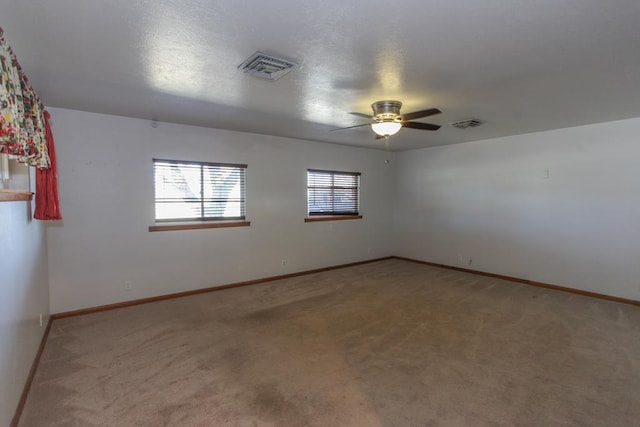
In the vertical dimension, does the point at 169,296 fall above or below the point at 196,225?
below

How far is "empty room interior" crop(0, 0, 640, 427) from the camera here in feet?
6.49

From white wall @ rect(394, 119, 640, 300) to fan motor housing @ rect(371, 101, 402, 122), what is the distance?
3133 mm

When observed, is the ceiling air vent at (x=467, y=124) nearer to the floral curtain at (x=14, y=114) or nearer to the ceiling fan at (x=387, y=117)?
the ceiling fan at (x=387, y=117)

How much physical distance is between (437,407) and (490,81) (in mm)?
2631

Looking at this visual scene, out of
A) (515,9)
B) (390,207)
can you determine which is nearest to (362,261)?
(390,207)

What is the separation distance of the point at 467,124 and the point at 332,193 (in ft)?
8.83

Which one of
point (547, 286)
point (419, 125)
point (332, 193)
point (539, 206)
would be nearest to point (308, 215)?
point (332, 193)

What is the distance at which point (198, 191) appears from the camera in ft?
15.2

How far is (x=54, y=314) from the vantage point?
3656 mm

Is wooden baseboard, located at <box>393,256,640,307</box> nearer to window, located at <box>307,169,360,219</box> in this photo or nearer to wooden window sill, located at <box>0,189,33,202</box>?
window, located at <box>307,169,360,219</box>

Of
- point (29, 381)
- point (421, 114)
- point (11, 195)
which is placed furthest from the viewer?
point (421, 114)

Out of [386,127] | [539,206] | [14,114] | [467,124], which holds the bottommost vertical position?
[539,206]

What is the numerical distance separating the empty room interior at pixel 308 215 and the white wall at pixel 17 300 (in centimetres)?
4

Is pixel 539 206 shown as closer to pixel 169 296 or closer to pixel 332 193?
pixel 332 193
